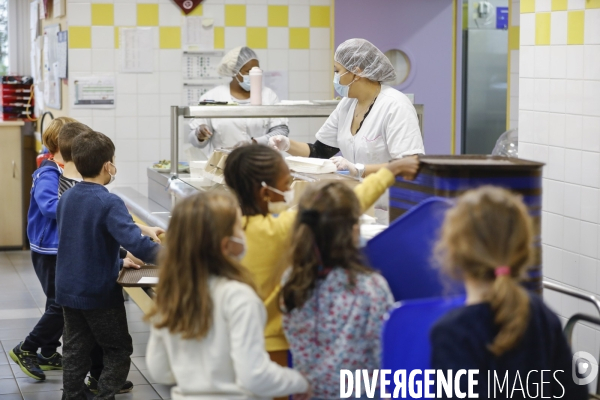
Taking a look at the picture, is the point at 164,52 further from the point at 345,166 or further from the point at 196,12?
the point at 345,166

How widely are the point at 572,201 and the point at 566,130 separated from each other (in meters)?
0.32

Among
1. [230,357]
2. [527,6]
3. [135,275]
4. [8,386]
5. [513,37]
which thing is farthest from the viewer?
[513,37]

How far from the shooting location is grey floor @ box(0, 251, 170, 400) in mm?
4016

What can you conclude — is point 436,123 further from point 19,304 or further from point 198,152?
point 19,304

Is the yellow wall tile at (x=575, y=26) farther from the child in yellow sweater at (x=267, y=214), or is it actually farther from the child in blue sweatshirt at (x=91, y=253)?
the child in blue sweatshirt at (x=91, y=253)

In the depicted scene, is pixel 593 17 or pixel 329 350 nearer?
pixel 329 350

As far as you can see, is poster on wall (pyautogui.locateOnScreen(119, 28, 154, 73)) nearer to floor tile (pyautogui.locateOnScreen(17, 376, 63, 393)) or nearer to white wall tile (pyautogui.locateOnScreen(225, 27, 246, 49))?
white wall tile (pyautogui.locateOnScreen(225, 27, 246, 49))

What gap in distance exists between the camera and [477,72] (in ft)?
21.4

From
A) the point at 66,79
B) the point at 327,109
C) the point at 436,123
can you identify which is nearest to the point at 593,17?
the point at 327,109

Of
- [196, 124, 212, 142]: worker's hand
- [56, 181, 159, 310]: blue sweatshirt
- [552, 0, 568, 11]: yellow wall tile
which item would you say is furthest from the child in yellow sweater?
[196, 124, 212, 142]: worker's hand

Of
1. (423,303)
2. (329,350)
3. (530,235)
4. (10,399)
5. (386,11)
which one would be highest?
(386,11)

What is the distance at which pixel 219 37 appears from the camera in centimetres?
620

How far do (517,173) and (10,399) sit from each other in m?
2.76

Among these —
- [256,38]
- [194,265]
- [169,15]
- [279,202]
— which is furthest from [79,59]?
[194,265]
